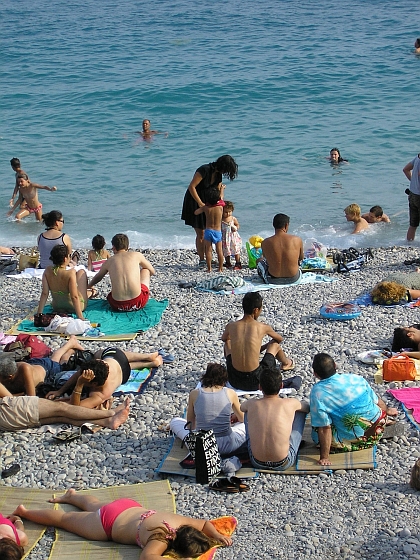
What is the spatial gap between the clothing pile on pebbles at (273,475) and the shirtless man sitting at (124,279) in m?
0.41

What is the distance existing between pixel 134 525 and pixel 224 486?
1.02m

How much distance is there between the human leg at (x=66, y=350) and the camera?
8695 mm

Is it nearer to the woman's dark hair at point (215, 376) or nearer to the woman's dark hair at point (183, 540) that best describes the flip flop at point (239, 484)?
the woman's dark hair at point (215, 376)

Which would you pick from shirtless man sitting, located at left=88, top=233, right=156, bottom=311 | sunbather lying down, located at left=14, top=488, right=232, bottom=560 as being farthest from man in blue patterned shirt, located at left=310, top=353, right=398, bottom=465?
shirtless man sitting, located at left=88, top=233, right=156, bottom=311

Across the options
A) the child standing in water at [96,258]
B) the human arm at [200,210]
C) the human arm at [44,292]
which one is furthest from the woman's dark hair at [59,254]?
the human arm at [200,210]

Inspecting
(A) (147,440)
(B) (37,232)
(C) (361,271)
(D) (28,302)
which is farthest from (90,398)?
(B) (37,232)

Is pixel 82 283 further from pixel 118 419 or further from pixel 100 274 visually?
pixel 118 419

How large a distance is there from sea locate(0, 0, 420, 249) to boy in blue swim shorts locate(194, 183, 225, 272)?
277cm

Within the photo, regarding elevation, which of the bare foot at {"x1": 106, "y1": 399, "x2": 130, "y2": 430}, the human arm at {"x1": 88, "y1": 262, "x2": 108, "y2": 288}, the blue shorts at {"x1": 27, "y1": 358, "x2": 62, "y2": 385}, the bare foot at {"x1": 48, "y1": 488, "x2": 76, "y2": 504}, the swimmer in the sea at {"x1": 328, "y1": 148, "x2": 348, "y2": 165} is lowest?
the bare foot at {"x1": 48, "y1": 488, "x2": 76, "y2": 504}

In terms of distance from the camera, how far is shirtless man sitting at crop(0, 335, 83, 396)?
7879mm

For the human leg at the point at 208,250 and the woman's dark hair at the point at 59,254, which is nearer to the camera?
the woman's dark hair at the point at 59,254

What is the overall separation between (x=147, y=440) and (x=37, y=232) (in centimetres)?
924

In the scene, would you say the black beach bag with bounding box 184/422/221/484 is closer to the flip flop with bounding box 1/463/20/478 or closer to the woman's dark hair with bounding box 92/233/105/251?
the flip flop with bounding box 1/463/20/478

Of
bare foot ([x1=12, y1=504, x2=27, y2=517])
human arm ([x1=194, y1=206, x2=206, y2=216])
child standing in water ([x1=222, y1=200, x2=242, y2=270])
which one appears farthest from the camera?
child standing in water ([x1=222, y1=200, x2=242, y2=270])
